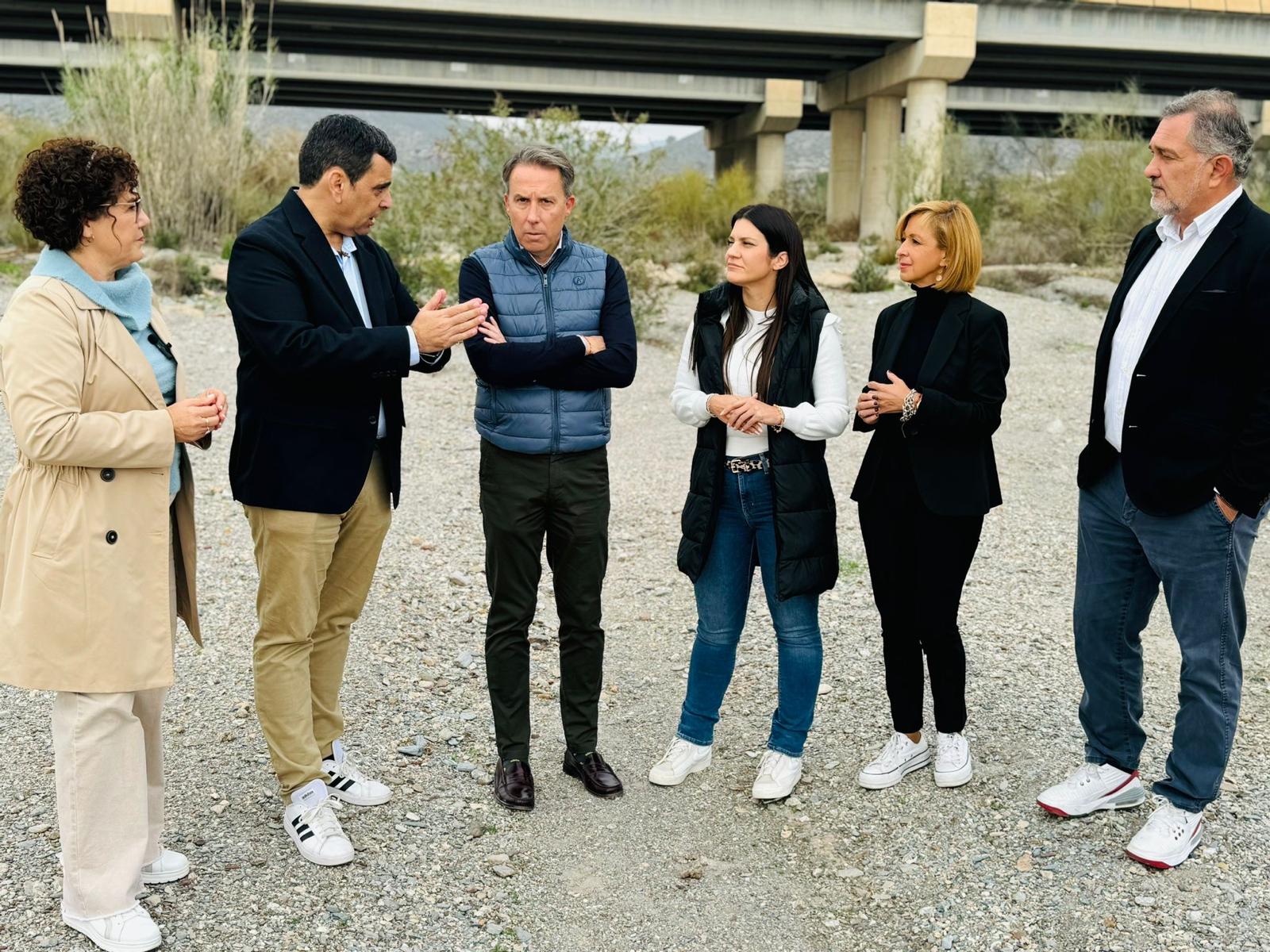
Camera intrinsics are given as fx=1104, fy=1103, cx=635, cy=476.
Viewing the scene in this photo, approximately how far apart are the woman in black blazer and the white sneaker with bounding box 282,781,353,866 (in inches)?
68.4

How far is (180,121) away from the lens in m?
14.6

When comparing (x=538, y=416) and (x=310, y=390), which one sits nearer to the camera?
(x=310, y=390)

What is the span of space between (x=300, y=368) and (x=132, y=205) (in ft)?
1.88

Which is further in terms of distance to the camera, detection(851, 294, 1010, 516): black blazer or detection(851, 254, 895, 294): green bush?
detection(851, 254, 895, 294): green bush

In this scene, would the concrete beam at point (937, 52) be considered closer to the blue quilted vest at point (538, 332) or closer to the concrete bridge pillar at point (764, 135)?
the concrete bridge pillar at point (764, 135)

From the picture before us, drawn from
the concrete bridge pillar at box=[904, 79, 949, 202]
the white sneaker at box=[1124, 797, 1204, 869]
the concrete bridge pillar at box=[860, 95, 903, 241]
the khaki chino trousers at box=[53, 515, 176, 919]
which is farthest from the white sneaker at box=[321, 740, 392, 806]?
the concrete bridge pillar at box=[860, 95, 903, 241]

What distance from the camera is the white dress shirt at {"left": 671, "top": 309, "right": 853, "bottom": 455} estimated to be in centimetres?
343

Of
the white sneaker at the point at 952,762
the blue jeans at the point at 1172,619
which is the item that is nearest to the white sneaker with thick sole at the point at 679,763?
the white sneaker at the point at 952,762

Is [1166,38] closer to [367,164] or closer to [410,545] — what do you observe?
[410,545]

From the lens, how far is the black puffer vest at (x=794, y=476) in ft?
11.5

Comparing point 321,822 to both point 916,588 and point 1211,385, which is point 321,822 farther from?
point 1211,385

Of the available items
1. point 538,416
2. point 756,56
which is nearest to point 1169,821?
point 538,416

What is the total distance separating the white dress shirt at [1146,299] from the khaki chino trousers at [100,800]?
9.56 feet

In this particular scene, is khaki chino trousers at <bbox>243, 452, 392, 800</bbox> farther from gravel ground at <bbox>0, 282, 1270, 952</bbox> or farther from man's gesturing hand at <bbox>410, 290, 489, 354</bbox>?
man's gesturing hand at <bbox>410, 290, 489, 354</bbox>
